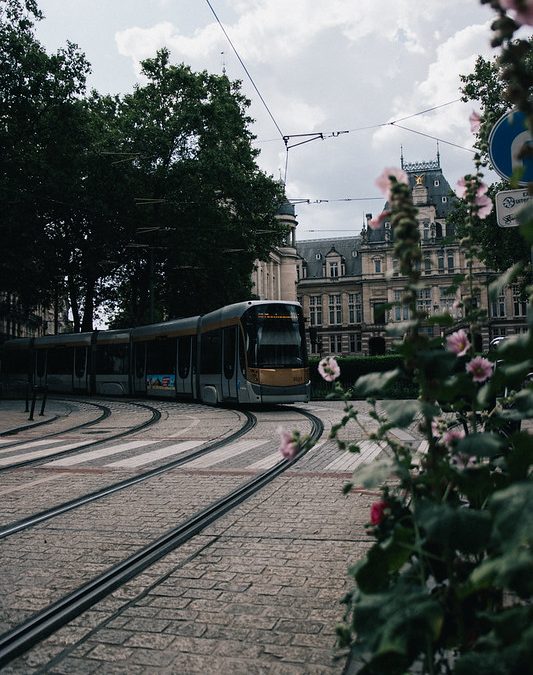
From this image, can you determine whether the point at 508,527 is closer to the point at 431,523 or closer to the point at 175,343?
the point at 431,523

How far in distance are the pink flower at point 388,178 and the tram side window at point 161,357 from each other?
73.8 feet

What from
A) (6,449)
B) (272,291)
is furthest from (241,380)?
(272,291)

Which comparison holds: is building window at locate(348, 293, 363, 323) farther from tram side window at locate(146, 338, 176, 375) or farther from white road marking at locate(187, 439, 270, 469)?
white road marking at locate(187, 439, 270, 469)

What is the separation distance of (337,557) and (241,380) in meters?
15.2

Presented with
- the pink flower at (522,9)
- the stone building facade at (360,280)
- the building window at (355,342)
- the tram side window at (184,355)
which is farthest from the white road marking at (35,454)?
the building window at (355,342)

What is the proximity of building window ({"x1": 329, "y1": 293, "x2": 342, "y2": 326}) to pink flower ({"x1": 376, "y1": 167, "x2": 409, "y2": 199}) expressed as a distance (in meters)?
86.1

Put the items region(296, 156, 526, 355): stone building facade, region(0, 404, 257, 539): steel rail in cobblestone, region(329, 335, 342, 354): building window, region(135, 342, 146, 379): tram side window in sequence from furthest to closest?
region(329, 335, 342, 354): building window < region(296, 156, 526, 355): stone building facade < region(135, 342, 146, 379): tram side window < region(0, 404, 257, 539): steel rail in cobblestone

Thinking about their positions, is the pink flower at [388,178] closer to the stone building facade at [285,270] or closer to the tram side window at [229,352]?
the tram side window at [229,352]

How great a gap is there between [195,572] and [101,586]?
23.6 inches

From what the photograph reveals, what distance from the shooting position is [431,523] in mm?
1835

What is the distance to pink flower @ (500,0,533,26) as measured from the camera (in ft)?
4.69

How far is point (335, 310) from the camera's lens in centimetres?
8825

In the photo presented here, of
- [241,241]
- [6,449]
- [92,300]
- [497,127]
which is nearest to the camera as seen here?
[497,127]

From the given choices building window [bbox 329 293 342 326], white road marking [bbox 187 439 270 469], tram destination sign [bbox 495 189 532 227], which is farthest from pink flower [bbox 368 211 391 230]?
building window [bbox 329 293 342 326]
